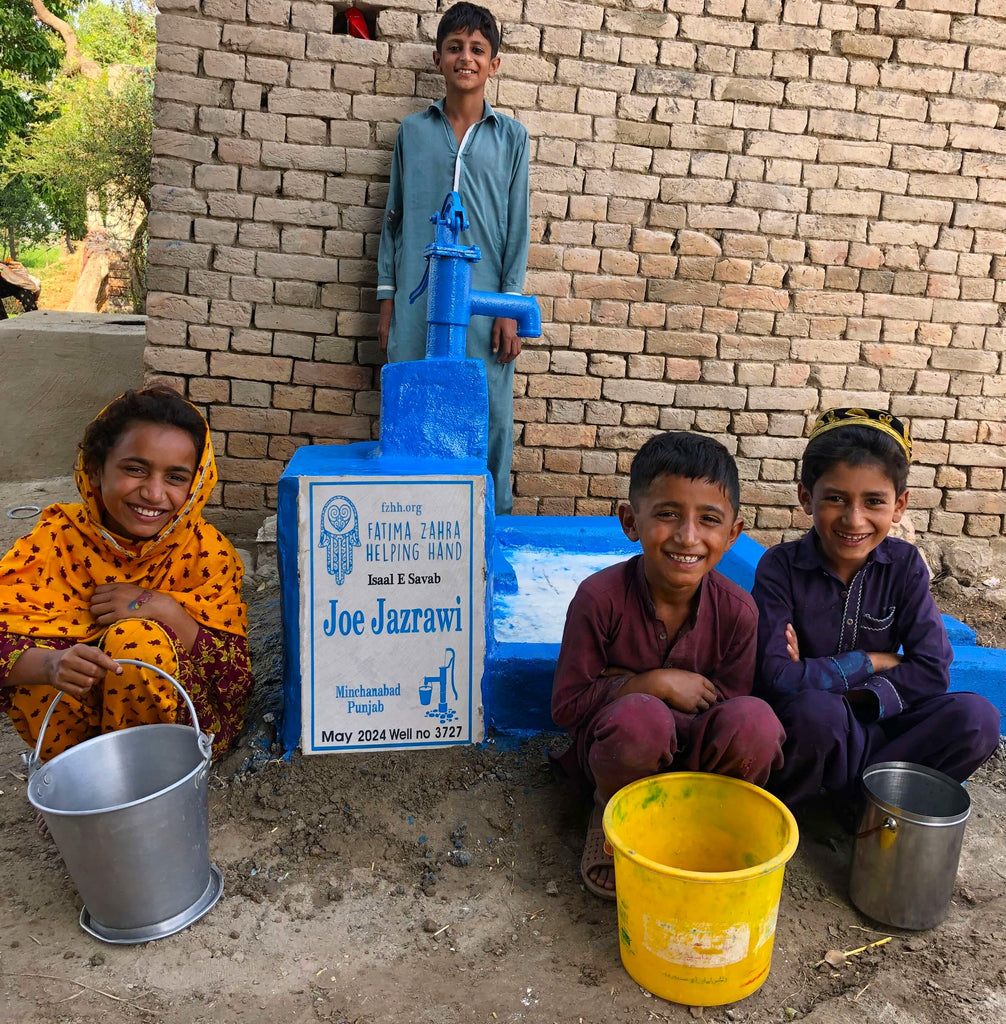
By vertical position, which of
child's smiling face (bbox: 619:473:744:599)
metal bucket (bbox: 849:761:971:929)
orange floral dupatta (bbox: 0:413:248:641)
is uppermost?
child's smiling face (bbox: 619:473:744:599)

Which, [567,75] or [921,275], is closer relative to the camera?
[567,75]

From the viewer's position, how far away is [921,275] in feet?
14.4

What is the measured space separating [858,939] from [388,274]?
3.10m

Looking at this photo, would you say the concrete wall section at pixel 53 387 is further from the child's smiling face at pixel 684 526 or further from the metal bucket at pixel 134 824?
the child's smiling face at pixel 684 526

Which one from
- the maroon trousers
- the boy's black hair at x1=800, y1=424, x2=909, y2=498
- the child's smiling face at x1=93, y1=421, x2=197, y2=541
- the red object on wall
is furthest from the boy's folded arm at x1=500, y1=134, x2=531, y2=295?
the maroon trousers

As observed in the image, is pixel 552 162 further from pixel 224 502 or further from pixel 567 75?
pixel 224 502

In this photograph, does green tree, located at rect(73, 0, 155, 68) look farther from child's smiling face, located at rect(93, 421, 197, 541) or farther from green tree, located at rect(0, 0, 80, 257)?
child's smiling face, located at rect(93, 421, 197, 541)

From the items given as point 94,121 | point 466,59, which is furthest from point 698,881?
point 94,121

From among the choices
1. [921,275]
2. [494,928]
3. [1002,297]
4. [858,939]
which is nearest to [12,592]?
[494,928]

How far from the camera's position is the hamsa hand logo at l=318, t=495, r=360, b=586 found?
2.25 metres

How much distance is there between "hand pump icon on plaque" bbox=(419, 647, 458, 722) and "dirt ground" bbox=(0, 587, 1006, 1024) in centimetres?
11

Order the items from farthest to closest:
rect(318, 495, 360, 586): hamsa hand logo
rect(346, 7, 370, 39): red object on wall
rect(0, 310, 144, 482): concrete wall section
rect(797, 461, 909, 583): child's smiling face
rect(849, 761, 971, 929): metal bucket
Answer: rect(0, 310, 144, 482): concrete wall section < rect(346, 7, 370, 39): red object on wall < rect(318, 495, 360, 586): hamsa hand logo < rect(797, 461, 909, 583): child's smiling face < rect(849, 761, 971, 929): metal bucket

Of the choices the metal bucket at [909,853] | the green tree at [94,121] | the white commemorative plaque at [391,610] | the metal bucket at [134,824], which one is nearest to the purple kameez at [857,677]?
the metal bucket at [909,853]

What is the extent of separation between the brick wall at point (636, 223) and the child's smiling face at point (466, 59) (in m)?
0.34
